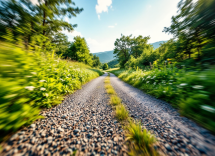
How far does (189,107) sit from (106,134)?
7.96ft

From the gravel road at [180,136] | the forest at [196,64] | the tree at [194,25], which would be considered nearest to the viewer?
the gravel road at [180,136]

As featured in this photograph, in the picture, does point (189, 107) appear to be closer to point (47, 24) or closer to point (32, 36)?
point (32, 36)

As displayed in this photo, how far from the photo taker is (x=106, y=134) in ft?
5.45

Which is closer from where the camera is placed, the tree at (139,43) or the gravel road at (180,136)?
the gravel road at (180,136)

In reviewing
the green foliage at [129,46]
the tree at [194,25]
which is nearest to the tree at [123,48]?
the green foliage at [129,46]

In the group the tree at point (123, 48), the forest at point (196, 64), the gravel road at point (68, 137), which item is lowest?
the gravel road at point (68, 137)

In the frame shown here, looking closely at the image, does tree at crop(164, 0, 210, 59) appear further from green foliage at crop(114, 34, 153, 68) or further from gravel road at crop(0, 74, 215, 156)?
green foliage at crop(114, 34, 153, 68)

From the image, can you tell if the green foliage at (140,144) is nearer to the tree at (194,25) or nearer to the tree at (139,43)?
the tree at (194,25)

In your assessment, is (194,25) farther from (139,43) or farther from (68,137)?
(139,43)

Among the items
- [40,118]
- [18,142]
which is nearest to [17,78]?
[40,118]

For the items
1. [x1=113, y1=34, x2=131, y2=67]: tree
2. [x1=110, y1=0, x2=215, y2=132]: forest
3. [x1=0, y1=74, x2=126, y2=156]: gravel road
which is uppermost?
[x1=113, y1=34, x2=131, y2=67]: tree

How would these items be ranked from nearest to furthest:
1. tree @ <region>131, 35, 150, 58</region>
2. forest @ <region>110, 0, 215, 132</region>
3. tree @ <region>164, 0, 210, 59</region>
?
1. forest @ <region>110, 0, 215, 132</region>
2. tree @ <region>164, 0, 210, 59</region>
3. tree @ <region>131, 35, 150, 58</region>

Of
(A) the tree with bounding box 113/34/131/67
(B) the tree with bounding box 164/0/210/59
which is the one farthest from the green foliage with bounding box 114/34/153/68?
(B) the tree with bounding box 164/0/210/59

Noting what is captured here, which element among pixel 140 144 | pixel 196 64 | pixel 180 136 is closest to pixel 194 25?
pixel 196 64
